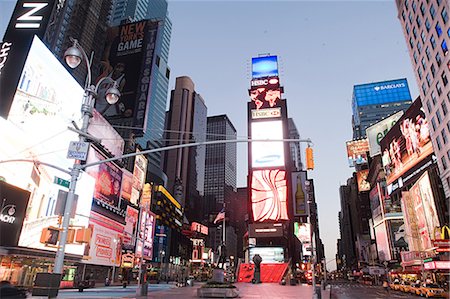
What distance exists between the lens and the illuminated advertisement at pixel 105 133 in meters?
50.4

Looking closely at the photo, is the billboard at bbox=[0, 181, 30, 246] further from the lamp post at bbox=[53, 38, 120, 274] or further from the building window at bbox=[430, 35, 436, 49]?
the building window at bbox=[430, 35, 436, 49]

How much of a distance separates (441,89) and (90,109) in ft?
197

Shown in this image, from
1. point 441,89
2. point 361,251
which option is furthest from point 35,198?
point 361,251

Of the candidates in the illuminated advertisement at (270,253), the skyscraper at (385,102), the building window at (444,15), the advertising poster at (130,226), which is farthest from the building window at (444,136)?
the skyscraper at (385,102)

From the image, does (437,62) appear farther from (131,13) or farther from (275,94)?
(131,13)

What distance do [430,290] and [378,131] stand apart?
7996 centimetres

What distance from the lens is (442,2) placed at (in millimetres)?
52219

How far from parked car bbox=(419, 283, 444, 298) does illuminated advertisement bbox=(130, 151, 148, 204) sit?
55.2m

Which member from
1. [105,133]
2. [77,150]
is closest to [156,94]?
[105,133]

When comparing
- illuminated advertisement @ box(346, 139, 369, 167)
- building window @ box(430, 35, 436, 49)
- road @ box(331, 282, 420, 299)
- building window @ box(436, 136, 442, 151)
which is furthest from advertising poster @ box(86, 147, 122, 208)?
illuminated advertisement @ box(346, 139, 369, 167)

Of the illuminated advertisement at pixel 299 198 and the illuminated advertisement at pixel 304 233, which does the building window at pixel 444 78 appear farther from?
the illuminated advertisement at pixel 299 198

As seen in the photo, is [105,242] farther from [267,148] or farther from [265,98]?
[265,98]

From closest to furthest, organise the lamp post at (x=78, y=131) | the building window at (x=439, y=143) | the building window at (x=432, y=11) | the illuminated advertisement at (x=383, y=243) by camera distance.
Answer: the lamp post at (x=78, y=131), the building window at (x=432, y=11), the building window at (x=439, y=143), the illuminated advertisement at (x=383, y=243)

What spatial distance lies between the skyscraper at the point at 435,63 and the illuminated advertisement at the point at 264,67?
146ft
